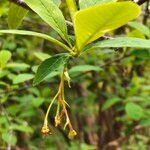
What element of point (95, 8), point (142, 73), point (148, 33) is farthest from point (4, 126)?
point (95, 8)

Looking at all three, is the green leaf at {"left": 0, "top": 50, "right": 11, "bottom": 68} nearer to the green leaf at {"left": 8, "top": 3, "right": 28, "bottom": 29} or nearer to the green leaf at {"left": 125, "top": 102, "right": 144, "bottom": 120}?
the green leaf at {"left": 8, "top": 3, "right": 28, "bottom": 29}

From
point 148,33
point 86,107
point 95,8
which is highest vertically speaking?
point 95,8

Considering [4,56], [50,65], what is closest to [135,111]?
[4,56]

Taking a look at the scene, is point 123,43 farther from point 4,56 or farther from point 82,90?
point 82,90

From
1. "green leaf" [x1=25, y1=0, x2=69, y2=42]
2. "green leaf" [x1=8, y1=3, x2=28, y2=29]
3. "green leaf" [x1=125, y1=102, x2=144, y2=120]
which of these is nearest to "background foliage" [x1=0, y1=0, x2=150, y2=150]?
"green leaf" [x1=125, y1=102, x2=144, y2=120]

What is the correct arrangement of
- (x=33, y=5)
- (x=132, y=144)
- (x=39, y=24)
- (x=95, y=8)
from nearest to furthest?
(x=95, y=8) → (x=33, y=5) → (x=39, y=24) → (x=132, y=144)

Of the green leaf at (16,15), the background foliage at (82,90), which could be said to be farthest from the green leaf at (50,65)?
the background foliage at (82,90)

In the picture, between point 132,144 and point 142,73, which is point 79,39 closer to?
point 142,73
